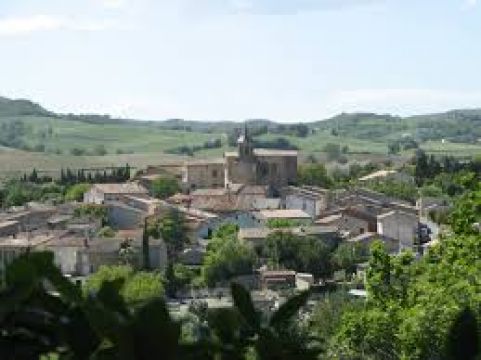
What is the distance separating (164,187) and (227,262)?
32199mm

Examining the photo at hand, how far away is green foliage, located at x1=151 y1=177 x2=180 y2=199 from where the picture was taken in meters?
86.3

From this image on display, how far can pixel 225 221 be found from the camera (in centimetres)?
7169

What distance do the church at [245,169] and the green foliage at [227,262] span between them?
91.5ft

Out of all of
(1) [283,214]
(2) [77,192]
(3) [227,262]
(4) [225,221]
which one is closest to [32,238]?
(3) [227,262]

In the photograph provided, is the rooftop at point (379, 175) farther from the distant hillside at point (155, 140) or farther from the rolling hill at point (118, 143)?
the distant hillside at point (155, 140)

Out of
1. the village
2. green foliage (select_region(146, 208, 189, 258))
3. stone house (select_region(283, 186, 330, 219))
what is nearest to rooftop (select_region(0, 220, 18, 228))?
the village

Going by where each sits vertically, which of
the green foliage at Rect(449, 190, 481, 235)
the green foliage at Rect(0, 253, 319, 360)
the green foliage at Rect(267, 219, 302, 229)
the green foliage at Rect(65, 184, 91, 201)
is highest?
the green foliage at Rect(0, 253, 319, 360)

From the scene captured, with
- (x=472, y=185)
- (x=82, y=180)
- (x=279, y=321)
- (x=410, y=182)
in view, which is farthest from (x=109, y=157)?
(x=279, y=321)

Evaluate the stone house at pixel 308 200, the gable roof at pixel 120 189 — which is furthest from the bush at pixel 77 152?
the stone house at pixel 308 200

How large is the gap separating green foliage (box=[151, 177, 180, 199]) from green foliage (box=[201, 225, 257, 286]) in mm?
28576

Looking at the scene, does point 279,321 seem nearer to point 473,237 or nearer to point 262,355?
point 262,355

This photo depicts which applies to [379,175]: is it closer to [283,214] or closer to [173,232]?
[283,214]

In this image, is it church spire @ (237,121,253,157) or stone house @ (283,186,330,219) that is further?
church spire @ (237,121,253,157)

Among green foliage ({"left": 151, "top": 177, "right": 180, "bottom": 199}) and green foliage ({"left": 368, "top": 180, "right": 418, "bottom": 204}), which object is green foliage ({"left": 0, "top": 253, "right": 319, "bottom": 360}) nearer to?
green foliage ({"left": 368, "top": 180, "right": 418, "bottom": 204})
